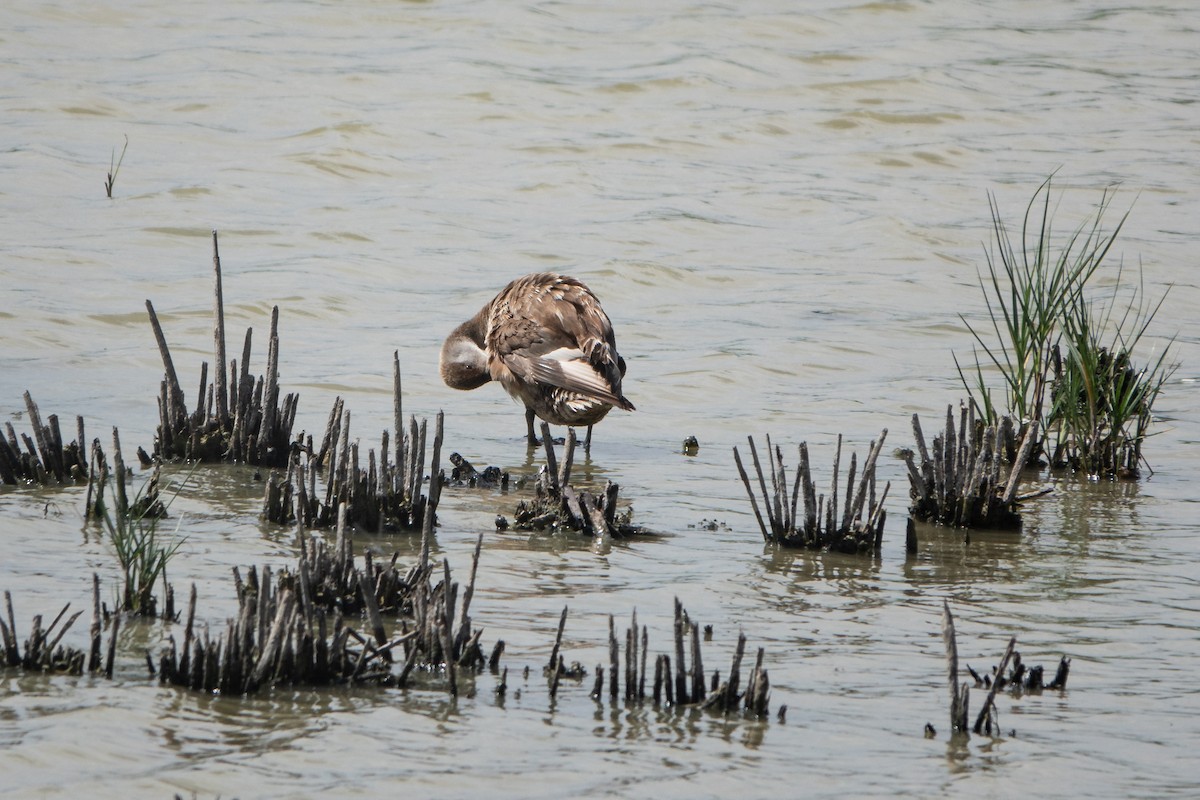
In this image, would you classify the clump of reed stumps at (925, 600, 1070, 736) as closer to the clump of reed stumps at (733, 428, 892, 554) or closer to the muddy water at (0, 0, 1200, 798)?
the muddy water at (0, 0, 1200, 798)

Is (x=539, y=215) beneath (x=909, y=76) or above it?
beneath

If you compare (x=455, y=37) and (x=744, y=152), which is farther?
(x=455, y=37)

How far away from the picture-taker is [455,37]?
2392 cm

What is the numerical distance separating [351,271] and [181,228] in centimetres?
212

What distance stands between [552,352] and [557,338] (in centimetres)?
11

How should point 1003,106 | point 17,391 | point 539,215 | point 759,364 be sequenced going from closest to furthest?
point 17,391 < point 759,364 < point 539,215 < point 1003,106

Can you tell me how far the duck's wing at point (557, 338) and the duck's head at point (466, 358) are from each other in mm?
357

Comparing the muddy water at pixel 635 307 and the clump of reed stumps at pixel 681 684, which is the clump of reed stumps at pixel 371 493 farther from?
the clump of reed stumps at pixel 681 684

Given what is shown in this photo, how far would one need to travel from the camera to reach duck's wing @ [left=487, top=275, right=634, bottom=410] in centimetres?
786

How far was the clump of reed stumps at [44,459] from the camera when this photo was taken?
7.10 meters

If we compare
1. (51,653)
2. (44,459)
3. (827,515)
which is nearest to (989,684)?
(827,515)

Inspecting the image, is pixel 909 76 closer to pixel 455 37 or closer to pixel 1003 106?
pixel 1003 106

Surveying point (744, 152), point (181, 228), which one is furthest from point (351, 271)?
point (744, 152)

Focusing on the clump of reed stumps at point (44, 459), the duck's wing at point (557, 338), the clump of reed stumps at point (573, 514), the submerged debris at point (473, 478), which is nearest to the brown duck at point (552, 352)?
the duck's wing at point (557, 338)
